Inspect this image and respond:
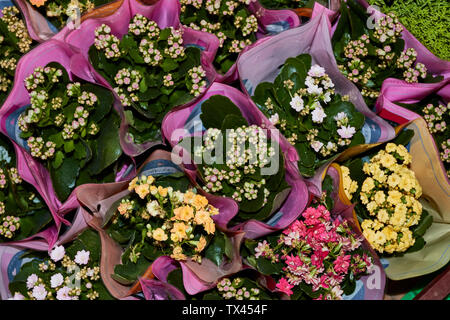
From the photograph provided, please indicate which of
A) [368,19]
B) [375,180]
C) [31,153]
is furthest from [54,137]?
[368,19]

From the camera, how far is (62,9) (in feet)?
5.69

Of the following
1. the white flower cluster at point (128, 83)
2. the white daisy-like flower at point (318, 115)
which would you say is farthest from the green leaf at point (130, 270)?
the white daisy-like flower at point (318, 115)

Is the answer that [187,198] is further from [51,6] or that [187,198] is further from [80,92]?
[51,6]

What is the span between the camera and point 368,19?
5.85ft

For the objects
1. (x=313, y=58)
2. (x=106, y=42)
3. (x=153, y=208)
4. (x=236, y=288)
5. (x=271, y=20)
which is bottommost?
(x=236, y=288)

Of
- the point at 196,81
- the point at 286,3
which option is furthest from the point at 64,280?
the point at 286,3

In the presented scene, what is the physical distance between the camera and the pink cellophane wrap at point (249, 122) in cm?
155

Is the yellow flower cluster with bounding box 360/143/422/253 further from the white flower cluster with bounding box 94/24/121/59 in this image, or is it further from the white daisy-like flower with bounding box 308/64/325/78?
the white flower cluster with bounding box 94/24/121/59

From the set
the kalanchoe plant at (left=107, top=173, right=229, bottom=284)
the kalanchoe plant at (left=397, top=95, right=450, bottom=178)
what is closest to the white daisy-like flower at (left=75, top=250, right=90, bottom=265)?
the kalanchoe plant at (left=107, top=173, right=229, bottom=284)

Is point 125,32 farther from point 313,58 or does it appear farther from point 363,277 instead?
point 363,277

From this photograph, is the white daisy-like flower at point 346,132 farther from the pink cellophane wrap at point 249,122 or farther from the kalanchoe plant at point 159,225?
the kalanchoe plant at point 159,225

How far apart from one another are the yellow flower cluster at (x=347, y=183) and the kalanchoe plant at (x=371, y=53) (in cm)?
31

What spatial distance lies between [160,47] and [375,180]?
2.83 ft

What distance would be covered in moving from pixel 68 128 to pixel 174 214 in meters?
0.43
